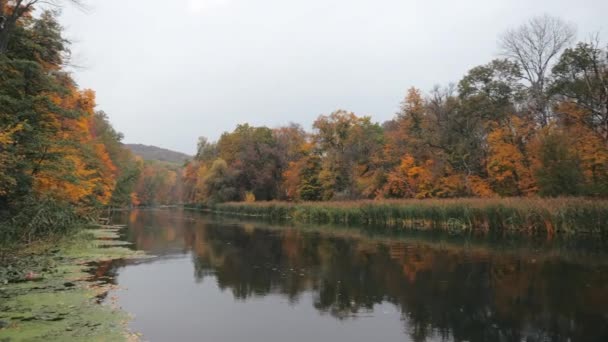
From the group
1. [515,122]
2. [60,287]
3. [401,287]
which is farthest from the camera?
[515,122]

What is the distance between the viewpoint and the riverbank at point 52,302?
7.44m

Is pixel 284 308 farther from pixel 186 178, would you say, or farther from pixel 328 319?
pixel 186 178

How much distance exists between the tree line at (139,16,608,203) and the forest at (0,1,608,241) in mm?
102

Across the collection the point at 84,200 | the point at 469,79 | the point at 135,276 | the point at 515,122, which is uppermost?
the point at 469,79

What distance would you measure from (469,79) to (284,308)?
4021 centimetres

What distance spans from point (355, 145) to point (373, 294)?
4152 cm

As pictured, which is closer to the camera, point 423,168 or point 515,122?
point 515,122

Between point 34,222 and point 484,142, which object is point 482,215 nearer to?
point 484,142

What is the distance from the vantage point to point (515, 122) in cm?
3703

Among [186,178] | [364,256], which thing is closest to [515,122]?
[364,256]

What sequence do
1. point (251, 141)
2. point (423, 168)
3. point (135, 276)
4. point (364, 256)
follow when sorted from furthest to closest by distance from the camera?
point (251, 141) < point (423, 168) < point (364, 256) < point (135, 276)

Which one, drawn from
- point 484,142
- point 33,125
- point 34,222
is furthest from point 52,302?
point 484,142

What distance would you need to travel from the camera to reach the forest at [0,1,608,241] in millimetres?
17234

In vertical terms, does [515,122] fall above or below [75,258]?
above
